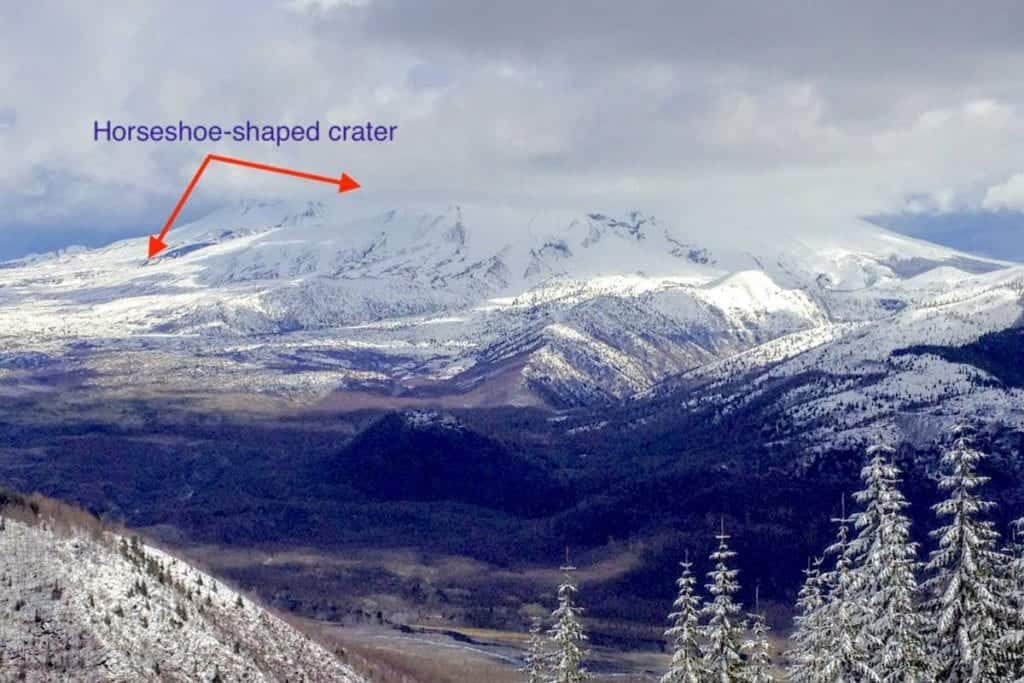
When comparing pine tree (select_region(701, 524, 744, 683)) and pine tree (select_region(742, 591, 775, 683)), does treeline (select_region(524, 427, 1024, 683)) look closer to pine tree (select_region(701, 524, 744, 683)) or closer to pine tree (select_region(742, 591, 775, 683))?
pine tree (select_region(701, 524, 744, 683))

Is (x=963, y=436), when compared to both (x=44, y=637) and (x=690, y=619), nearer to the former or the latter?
(x=690, y=619)

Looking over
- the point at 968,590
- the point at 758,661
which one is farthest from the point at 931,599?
the point at 758,661

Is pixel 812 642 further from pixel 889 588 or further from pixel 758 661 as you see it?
pixel 889 588

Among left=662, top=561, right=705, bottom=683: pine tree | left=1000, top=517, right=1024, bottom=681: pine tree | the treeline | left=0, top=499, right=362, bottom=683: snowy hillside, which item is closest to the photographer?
left=1000, top=517, right=1024, bottom=681: pine tree

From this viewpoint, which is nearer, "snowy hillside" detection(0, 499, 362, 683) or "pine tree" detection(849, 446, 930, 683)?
"pine tree" detection(849, 446, 930, 683)

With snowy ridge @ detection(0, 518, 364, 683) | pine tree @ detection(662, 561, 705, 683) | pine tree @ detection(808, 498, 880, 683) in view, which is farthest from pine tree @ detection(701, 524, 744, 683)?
snowy ridge @ detection(0, 518, 364, 683)

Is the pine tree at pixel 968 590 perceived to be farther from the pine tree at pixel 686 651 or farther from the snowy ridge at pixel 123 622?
the snowy ridge at pixel 123 622
